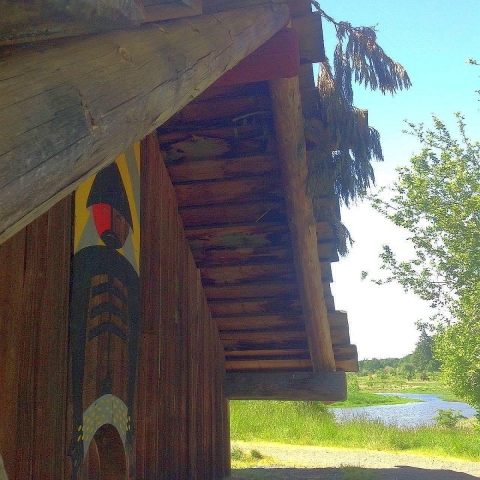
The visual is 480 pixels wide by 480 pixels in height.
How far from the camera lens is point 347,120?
4.70m

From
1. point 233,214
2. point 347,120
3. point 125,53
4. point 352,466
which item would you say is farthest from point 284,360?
point 125,53

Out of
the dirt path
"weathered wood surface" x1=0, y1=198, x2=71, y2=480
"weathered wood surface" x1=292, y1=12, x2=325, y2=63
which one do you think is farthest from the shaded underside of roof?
"weathered wood surface" x1=0, y1=198, x2=71, y2=480

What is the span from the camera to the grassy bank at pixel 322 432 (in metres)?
11.4

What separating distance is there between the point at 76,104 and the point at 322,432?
12070 millimetres

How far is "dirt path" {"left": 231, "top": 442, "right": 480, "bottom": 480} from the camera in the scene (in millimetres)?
7582

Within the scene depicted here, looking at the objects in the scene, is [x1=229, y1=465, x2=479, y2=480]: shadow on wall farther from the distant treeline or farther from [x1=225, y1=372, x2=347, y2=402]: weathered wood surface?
the distant treeline

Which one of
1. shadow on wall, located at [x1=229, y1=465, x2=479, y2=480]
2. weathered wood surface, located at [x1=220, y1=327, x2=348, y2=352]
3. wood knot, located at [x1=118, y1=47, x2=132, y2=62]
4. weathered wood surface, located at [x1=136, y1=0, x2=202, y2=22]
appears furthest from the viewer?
shadow on wall, located at [x1=229, y1=465, x2=479, y2=480]

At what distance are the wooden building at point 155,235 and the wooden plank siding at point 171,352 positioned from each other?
2 cm

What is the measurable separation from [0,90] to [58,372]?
2.43 metres

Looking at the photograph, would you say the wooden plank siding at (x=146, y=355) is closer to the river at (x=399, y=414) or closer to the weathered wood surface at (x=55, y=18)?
the weathered wood surface at (x=55, y=18)

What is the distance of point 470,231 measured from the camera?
21.6 m

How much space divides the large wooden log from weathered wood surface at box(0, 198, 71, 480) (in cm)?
144

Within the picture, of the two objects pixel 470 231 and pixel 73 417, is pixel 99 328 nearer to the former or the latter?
pixel 73 417

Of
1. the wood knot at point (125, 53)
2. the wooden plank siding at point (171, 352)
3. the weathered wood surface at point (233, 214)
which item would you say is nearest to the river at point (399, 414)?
the wooden plank siding at point (171, 352)
